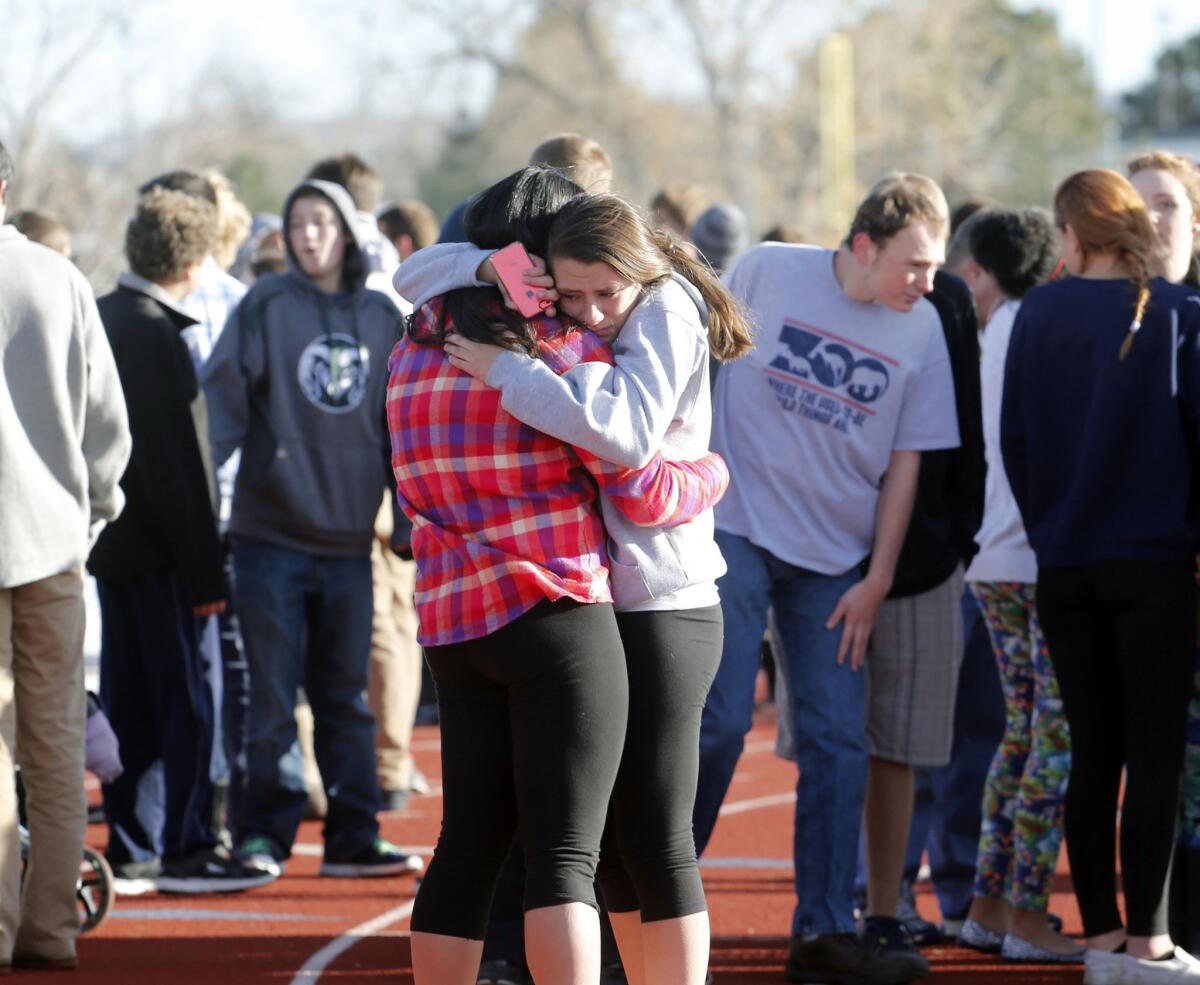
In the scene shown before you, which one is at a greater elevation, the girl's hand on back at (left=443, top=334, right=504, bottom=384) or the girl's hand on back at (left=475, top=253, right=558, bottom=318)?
the girl's hand on back at (left=475, top=253, right=558, bottom=318)

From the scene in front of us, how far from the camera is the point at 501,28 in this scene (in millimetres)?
52438

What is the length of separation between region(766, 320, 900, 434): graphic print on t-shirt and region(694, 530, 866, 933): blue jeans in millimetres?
407

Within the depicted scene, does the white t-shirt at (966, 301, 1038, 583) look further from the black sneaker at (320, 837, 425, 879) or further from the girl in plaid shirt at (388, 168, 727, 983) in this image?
the black sneaker at (320, 837, 425, 879)

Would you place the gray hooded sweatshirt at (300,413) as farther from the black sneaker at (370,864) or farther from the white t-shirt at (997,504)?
the white t-shirt at (997,504)

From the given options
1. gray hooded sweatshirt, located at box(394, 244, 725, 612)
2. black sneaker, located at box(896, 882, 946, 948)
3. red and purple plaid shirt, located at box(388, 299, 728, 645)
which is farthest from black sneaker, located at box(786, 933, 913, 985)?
red and purple plaid shirt, located at box(388, 299, 728, 645)

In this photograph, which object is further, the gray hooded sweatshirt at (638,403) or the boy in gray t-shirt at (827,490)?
the boy in gray t-shirt at (827,490)

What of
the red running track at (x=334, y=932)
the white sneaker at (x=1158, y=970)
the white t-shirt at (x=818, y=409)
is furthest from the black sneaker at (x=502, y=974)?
the white sneaker at (x=1158, y=970)

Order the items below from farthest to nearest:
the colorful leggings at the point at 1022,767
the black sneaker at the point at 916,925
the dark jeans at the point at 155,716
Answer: the dark jeans at the point at 155,716
the black sneaker at the point at 916,925
the colorful leggings at the point at 1022,767

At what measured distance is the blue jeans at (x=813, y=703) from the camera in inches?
200

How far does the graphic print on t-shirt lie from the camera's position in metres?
5.13

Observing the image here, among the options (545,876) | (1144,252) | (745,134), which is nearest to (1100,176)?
(1144,252)

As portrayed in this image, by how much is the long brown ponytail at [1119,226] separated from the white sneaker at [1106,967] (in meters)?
1.55

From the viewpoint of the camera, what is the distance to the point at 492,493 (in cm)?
363

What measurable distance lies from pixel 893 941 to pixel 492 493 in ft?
7.32
